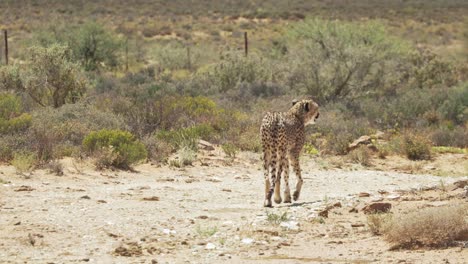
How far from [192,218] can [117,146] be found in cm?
596

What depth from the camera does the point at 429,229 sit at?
429 inches

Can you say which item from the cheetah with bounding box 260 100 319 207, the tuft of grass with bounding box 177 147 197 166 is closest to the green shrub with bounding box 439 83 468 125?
the tuft of grass with bounding box 177 147 197 166

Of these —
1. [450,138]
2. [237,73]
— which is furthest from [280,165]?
[237,73]

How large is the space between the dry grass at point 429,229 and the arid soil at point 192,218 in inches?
6.8

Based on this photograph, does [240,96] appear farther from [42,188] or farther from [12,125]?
[42,188]

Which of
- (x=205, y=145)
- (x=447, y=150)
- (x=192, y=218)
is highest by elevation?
(x=192, y=218)

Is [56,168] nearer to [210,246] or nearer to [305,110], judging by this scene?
[305,110]

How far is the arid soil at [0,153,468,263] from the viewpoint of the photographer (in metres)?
10.8

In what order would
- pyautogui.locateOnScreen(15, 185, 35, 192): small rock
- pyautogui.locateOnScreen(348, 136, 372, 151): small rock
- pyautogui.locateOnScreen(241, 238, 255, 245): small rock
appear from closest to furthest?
pyautogui.locateOnScreen(241, 238, 255, 245): small rock
pyautogui.locateOnScreen(15, 185, 35, 192): small rock
pyautogui.locateOnScreen(348, 136, 372, 151): small rock

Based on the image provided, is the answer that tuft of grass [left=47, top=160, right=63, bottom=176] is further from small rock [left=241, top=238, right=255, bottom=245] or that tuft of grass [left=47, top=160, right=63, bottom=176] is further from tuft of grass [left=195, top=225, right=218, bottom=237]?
small rock [left=241, top=238, right=255, bottom=245]

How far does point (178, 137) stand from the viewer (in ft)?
67.1

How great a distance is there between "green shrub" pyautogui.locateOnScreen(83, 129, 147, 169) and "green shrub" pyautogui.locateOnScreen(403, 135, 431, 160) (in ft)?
21.8

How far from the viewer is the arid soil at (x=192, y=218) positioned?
10.8 m

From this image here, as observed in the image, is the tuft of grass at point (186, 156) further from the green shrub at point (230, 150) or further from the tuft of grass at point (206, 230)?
the tuft of grass at point (206, 230)
